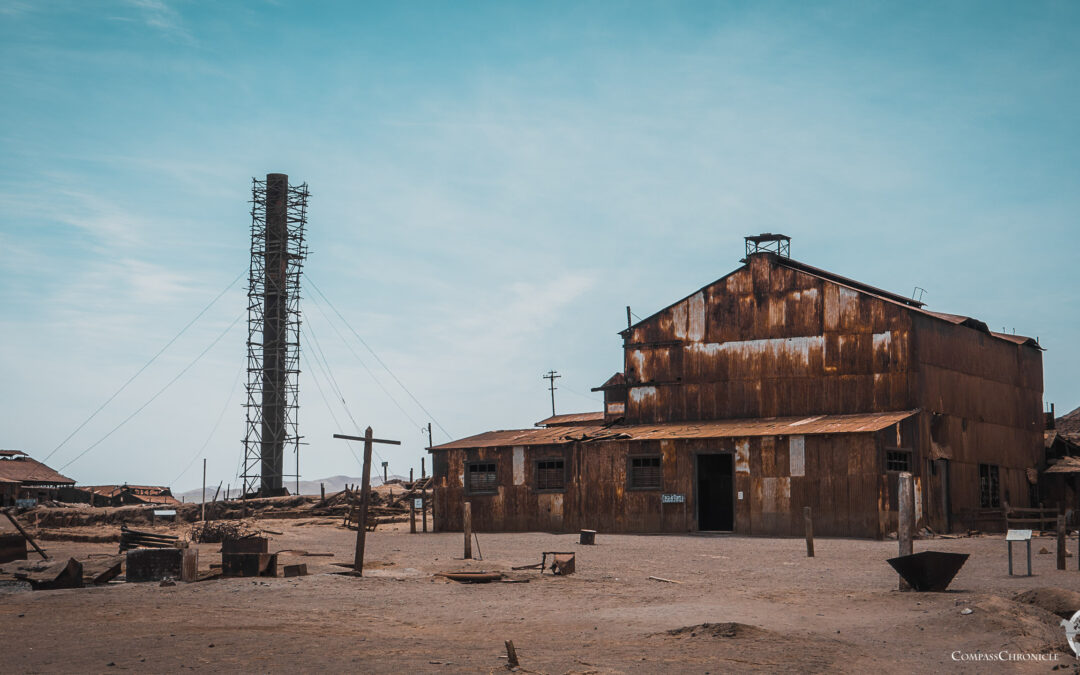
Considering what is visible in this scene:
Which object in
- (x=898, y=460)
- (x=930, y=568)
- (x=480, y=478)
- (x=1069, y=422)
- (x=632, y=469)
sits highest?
(x=1069, y=422)

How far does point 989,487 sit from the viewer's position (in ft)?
142

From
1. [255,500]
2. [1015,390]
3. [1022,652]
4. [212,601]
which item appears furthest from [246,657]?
[255,500]

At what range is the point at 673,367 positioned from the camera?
149ft

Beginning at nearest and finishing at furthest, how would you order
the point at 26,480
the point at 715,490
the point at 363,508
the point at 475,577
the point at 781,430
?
the point at 475,577 → the point at 363,508 → the point at 781,430 → the point at 715,490 → the point at 26,480

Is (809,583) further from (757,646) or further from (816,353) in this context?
(816,353)

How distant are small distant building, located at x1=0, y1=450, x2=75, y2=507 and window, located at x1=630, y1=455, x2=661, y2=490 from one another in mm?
42671

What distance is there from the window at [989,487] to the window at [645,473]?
13095mm

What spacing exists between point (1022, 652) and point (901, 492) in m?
6.55

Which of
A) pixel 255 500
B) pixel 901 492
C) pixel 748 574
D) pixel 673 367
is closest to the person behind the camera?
pixel 901 492

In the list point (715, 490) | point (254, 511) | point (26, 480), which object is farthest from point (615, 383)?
point (26, 480)

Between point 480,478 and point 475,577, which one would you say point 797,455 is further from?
point 475,577

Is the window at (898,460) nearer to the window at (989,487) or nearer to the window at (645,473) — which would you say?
the window at (989,487)

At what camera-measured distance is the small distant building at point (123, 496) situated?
225 ft

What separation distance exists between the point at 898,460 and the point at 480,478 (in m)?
17.4
